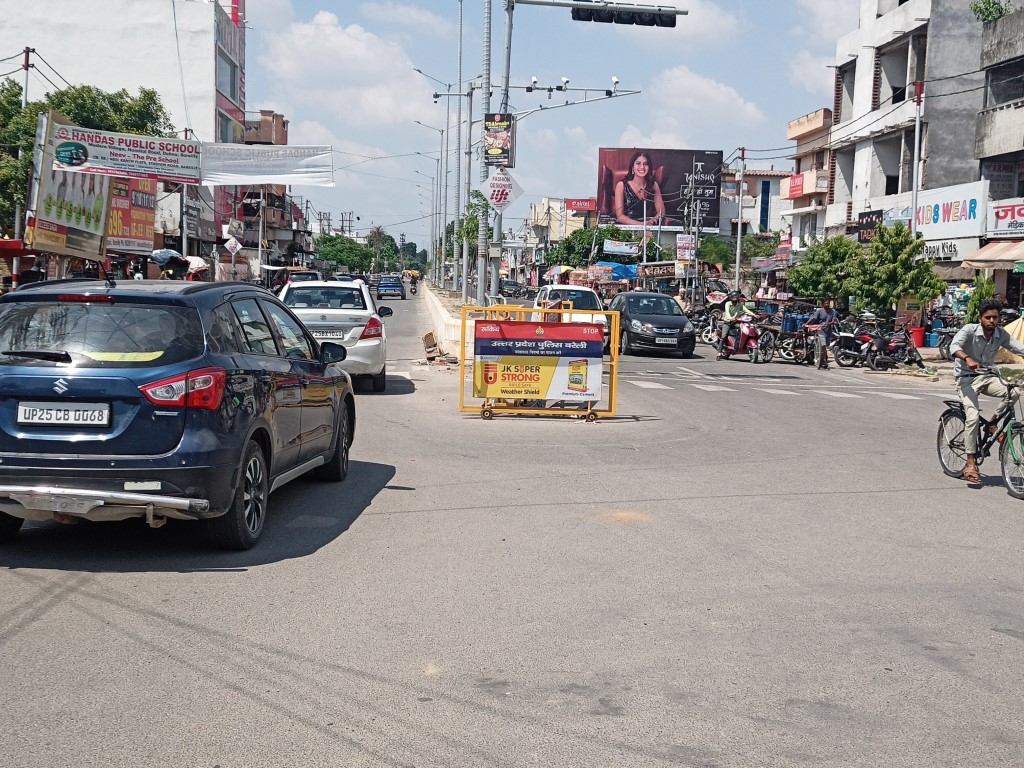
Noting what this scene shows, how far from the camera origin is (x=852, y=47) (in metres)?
54.7

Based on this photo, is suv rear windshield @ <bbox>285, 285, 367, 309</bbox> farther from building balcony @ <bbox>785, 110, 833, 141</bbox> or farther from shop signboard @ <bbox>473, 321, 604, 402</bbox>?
building balcony @ <bbox>785, 110, 833, 141</bbox>

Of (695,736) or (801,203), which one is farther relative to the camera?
(801,203)

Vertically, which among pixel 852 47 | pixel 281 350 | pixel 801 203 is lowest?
pixel 281 350

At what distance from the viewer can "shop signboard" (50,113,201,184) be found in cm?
2416

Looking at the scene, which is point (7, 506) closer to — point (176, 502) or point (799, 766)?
point (176, 502)

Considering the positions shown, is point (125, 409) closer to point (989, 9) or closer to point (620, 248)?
point (989, 9)

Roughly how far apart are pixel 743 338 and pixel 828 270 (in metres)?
8.75

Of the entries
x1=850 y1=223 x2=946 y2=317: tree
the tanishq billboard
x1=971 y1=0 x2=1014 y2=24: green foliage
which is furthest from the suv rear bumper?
the tanishq billboard

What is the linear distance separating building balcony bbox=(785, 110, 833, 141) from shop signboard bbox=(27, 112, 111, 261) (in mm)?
56394

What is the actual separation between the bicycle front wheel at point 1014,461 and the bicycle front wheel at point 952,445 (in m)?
0.70

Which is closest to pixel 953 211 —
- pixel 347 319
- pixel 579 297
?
pixel 579 297

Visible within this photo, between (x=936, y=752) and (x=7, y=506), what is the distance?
5.19 meters

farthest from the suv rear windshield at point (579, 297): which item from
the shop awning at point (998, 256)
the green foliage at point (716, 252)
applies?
the green foliage at point (716, 252)

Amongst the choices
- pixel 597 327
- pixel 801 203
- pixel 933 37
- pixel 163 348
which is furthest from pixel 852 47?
pixel 163 348
